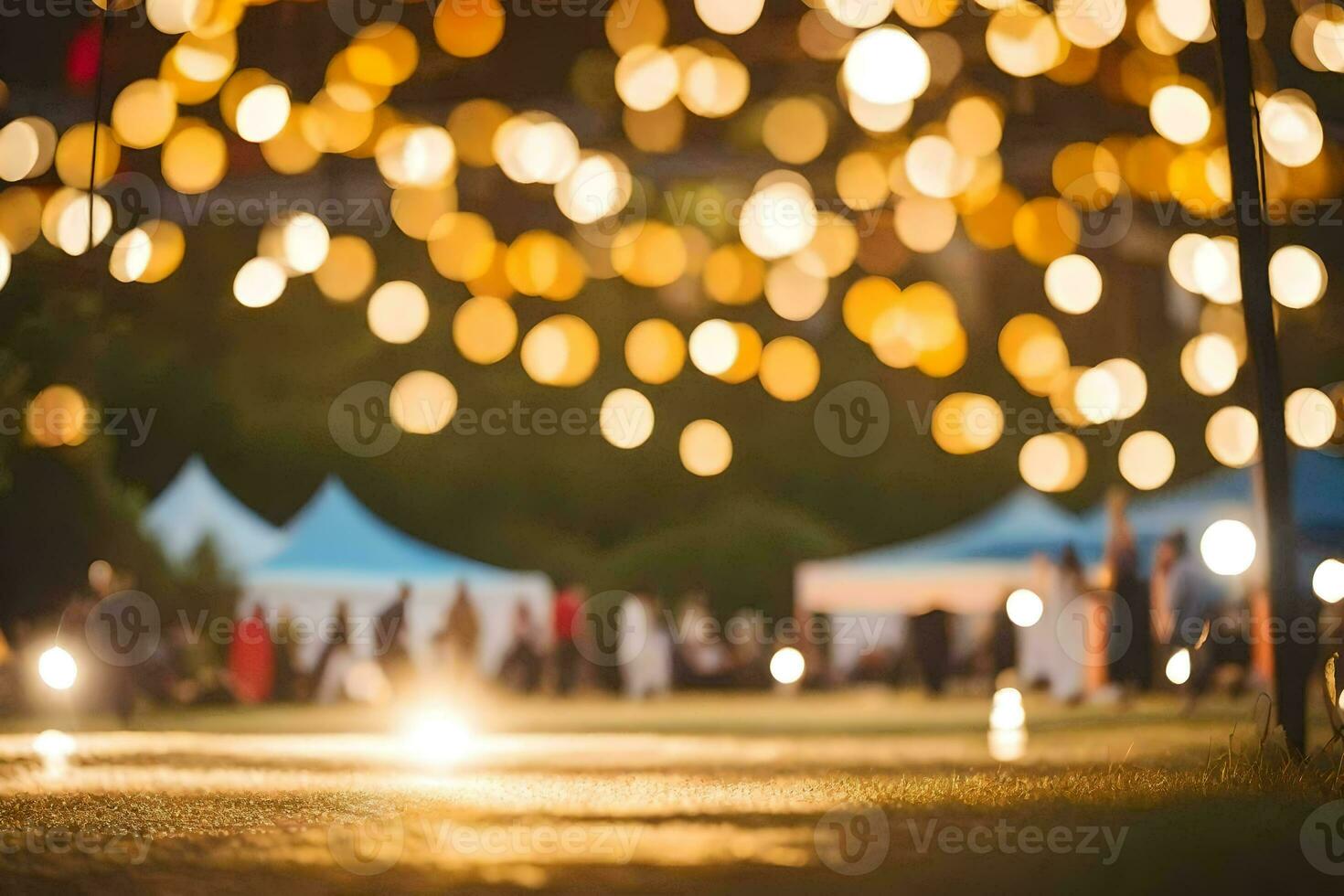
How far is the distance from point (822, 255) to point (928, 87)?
46.7 inches

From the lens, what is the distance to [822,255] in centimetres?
787

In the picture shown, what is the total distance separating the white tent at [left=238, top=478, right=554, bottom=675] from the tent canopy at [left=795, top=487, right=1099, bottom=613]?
2.05 metres

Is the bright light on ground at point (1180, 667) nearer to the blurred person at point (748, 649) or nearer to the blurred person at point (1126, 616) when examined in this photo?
the blurred person at point (1126, 616)

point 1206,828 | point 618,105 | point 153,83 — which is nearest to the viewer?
point 1206,828

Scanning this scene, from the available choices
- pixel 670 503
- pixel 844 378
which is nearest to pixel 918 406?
pixel 844 378

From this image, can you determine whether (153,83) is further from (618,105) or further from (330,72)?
(618,105)

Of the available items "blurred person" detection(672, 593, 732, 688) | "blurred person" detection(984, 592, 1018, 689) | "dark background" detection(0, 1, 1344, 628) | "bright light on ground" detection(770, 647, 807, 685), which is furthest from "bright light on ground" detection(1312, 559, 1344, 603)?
"blurred person" detection(672, 593, 732, 688)

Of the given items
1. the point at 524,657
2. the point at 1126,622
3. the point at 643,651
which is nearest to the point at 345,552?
the point at 524,657

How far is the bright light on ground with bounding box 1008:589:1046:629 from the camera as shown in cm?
784

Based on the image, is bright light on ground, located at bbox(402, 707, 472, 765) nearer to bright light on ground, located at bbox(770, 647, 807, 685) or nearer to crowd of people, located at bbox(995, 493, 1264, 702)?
bright light on ground, located at bbox(770, 647, 807, 685)

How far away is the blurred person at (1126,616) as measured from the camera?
7324mm

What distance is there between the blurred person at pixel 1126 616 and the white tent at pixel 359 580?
11.5 ft

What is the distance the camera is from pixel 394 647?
7699 mm

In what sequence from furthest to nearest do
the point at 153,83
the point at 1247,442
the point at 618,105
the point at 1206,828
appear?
the point at 618,105, the point at 1247,442, the point at 153,83, the point at 1206,828
